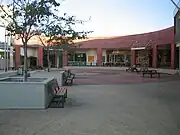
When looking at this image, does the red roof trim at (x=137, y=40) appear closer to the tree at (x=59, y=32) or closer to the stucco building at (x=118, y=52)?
the stucco building at (x=118, y=52)

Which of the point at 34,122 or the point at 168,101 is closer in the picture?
the point at 34,122

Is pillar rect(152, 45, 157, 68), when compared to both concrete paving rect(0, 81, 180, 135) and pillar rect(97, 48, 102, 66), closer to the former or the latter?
pillar rect(97, 48, 102, 66)

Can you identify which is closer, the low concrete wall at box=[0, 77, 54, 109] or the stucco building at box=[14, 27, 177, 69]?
the low concrete wall at box=[0, 77, 54, 109]

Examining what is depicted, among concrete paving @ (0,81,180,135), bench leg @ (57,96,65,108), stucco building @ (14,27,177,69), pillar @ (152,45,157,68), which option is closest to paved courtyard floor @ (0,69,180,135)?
concrete paving @ (0,81,180,135)

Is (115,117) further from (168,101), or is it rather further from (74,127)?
(168,101)

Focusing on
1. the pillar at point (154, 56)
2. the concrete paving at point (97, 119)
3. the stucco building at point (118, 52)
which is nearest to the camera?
the concrete paving at point (97, 119)

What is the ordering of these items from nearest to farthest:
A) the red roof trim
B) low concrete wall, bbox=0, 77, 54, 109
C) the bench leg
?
1. low concrete wall, bbox=0, 77, 54, 109
2. the bench leg
3. the red roof trim

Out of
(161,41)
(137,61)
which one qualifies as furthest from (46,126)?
(137,61)

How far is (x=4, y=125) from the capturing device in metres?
8.26

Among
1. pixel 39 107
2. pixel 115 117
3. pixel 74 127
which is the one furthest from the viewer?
pixel 39 107

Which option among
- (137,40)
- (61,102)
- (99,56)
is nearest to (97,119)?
(61,102)

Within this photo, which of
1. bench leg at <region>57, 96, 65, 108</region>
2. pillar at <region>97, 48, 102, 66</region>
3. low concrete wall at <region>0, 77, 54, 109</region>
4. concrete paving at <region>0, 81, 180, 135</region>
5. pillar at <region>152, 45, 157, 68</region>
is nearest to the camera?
concrete paving at <region>0, 81, 180, 135</region>

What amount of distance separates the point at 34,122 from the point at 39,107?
214 centimetres

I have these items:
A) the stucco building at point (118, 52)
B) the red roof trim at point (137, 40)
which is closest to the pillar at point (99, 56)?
the stucco building at point (118, 52)
